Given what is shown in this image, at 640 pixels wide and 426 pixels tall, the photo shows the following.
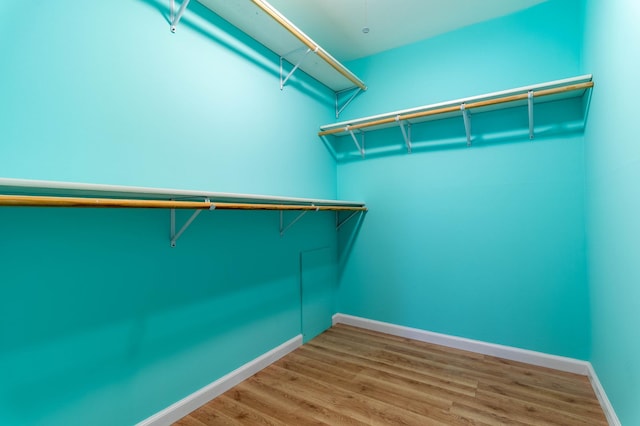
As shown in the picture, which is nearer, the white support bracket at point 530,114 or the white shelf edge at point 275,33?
the white shelf edge at point 275,33

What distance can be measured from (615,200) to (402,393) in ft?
5.23

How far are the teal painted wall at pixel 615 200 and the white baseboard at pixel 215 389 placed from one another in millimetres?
1986

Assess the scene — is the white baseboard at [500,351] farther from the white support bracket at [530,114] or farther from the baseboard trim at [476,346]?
the white support bracket at [530,114]

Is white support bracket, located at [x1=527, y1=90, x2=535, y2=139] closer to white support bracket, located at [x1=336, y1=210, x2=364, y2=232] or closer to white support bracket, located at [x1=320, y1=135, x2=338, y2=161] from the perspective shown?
white support bracket, located at [x1=336, y1=210, x2=364, y2=232]

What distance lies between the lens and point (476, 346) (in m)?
2.46

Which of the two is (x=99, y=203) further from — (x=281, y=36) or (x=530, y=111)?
(x=530, y=111)

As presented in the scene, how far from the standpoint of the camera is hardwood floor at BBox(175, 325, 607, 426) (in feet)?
5.44

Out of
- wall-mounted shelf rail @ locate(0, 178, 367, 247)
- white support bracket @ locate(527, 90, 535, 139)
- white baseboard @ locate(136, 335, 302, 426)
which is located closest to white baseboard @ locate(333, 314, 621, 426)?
white baseboard @ locate(136, 335, 302, 426)

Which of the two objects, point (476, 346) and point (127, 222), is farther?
point (476, 346)

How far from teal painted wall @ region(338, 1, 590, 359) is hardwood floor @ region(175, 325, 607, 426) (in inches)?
13.1

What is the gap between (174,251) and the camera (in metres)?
1.68

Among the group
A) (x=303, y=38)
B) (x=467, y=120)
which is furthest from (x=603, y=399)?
(x=303, y=38)

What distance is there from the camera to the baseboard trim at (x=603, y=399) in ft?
4.96

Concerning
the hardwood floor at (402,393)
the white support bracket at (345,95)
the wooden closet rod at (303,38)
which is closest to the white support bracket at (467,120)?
the wooden closet rod at (303,38)
